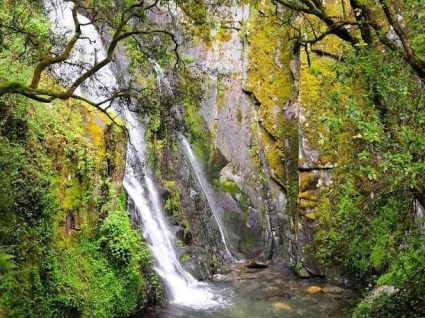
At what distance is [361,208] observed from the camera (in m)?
8.17

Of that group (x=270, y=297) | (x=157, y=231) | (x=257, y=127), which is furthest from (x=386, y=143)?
(x=257, y=127)

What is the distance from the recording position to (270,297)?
12438mm

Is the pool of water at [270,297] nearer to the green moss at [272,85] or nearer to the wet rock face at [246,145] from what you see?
the wet rock face at [246,145]

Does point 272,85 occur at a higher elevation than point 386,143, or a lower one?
higher

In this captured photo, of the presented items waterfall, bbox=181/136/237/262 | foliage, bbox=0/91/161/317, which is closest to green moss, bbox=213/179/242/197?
waterfall, bbox=181/136/237/262

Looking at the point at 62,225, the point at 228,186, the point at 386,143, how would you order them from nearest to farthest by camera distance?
the point at 386,143 → the point at 62,225 → the point at 228,186

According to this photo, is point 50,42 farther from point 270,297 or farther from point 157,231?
point 270,297

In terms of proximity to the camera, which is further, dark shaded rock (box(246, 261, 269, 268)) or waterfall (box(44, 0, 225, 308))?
dark shaded rock (box(246, 261, 269, 268))

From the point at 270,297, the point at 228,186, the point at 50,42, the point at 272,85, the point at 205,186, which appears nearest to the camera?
the point at 50,42

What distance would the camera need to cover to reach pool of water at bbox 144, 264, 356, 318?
11.1m

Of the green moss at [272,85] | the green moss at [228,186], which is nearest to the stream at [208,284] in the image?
the green moss at [228,186]

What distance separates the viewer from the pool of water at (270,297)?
36.6 feet

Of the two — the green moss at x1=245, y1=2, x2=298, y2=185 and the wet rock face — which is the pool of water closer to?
the wet rock face

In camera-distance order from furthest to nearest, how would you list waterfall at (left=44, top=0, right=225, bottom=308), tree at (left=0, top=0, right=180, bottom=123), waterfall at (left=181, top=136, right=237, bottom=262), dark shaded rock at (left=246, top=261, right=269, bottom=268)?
1. waterfall at (left=181, top=136, right=237, bottom=262)
2. dark shaded rock at (left=246, top=261, right=269, bottom=268)
3. waterfall at (left=44, top=0, right=225, bottom=308)
4. tree at (left=0, top=0, right=180, bottom=123)
